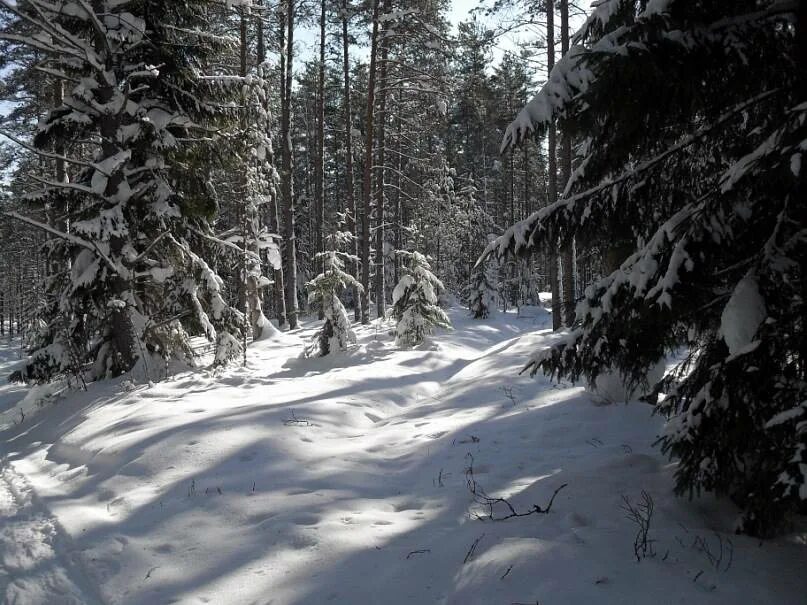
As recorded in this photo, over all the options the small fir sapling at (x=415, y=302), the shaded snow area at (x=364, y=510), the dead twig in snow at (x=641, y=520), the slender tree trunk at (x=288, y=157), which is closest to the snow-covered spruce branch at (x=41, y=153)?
the shaded snow area at (x=364, y=510)

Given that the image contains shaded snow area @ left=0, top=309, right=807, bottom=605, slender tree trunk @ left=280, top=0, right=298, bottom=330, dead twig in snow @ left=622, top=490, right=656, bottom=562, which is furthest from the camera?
slender tree trunk @ left=280, top=0, right=298, bottom=330

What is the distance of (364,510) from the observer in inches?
166

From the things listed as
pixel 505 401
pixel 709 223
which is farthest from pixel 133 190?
pixel 709 223

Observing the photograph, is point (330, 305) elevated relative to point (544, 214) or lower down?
lower down

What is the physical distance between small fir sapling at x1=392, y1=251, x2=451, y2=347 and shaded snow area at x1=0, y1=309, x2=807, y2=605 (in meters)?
5.35

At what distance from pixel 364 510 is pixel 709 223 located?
3.36m

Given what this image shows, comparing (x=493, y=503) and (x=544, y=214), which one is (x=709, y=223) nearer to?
(x=544, y=214)

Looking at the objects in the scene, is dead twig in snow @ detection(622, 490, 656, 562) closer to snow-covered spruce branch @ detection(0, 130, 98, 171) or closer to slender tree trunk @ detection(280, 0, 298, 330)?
snow-covered spruce branch @ detection(0, 130, 98, 171)

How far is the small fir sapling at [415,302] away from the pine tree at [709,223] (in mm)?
→ 9384

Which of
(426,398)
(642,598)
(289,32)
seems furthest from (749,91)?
(289,32)

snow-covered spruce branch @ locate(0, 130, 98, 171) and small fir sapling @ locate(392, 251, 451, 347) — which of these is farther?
small fir sapling @ locate(392, 251, 451, 347)

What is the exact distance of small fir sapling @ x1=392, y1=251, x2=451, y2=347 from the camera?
530 inches

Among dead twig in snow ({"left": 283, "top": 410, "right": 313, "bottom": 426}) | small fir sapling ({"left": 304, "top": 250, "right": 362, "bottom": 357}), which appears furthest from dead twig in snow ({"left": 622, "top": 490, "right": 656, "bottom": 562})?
small fir sapling ({"left": 304, "top": 250, "right": 362, "bottom": 357})

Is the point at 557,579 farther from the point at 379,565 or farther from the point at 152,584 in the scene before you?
the point at 152,584
